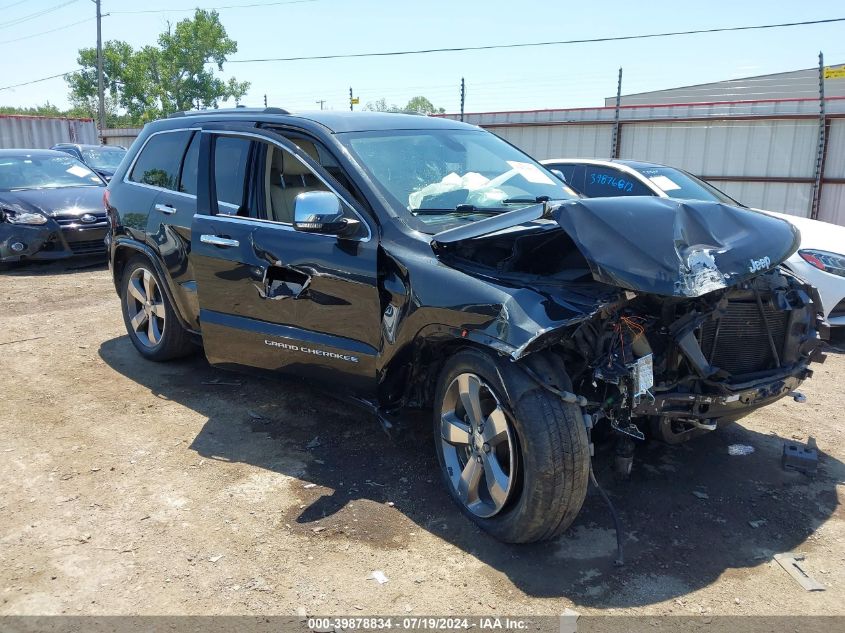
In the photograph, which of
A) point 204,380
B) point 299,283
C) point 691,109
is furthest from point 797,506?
point 691,109

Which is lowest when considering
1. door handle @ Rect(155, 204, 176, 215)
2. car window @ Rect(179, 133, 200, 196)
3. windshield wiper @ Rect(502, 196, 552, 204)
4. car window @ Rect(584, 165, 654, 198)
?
door handle @ Rect(155, 204, 176, 215)

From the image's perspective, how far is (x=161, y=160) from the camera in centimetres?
542

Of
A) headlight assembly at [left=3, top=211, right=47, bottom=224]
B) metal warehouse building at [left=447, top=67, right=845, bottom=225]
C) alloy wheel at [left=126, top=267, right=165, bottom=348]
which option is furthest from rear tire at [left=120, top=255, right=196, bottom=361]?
metal warehouse building at [left=447, top=67, right=845, bottom=225]

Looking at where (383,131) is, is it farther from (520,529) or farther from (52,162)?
(52,162)

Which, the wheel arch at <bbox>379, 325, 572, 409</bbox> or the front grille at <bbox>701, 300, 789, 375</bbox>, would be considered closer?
the wheel arch at <bbox>379, 325, 572, 409</bbox>

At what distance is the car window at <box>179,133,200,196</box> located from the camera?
16.4 feet

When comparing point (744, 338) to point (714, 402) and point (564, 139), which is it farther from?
point (564, 139)

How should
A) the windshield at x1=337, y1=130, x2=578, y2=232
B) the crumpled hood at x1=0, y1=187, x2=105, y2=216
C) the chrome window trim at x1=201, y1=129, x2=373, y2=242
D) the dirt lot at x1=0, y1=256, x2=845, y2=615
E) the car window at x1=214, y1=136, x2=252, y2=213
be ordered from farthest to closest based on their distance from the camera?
the crumpled hood at x1=0, y1=187, x2=105, y2=216 → the car window at x1=214, y1=136, x2=252, y2=213 → the windshield at x1=337, y1=130, x2=578, y2=232 → the chrome window trim at x1=201, y1=129, x2=373, y2=242 → the dirt lot at x1=0, y1=256, x2=845, y2=615

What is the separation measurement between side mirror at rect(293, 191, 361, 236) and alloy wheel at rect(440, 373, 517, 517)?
1027 millimetres

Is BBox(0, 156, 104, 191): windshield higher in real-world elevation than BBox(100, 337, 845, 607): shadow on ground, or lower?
higher

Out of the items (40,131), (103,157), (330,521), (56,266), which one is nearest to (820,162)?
(330,521)

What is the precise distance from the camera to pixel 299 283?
402 centimetres

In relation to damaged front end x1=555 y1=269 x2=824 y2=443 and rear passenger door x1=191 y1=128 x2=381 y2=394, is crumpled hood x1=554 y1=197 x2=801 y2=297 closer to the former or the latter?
damaged front end x1=555 y1=269 x2=824 y2=443

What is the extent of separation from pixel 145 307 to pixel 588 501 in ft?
12.4
